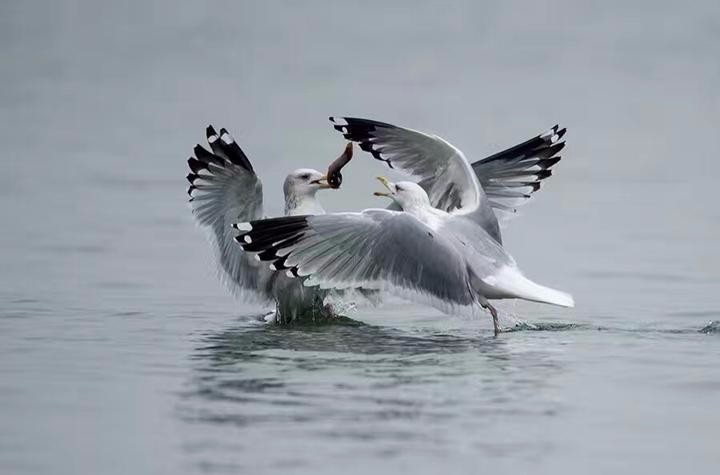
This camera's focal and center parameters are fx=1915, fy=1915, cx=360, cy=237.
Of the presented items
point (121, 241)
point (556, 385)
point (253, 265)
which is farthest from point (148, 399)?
point (121, 241)

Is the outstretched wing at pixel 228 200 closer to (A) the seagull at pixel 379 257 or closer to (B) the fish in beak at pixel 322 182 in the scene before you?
(B) the fish in beak at pixel 322 182

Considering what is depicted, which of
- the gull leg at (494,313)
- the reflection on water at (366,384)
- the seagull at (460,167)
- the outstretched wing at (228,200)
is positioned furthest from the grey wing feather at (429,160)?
the reflection on water at (366,384)

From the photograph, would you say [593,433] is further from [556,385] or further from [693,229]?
[693,229]

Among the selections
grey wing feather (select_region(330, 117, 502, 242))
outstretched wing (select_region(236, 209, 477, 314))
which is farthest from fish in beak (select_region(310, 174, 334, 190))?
outstretched wing (select_region(236, 209, 477, 314))

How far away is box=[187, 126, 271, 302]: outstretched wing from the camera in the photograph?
406 inches

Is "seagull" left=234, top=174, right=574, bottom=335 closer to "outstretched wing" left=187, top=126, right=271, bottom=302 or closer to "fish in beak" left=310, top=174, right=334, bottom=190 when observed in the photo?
"outstretched wing" left=187, top=126, right=271, bottom=302

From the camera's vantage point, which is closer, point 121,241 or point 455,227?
point 455,227

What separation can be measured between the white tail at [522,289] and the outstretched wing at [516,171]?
1933 millimetres

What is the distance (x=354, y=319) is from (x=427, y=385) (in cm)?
253

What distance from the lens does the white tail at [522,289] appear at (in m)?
9.51

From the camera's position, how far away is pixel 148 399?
25.3ft

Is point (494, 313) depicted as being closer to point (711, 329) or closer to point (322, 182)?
point (711, 329)

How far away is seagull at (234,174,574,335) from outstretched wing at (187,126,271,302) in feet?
2.25

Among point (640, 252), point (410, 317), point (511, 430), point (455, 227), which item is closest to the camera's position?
point (511, 430)
